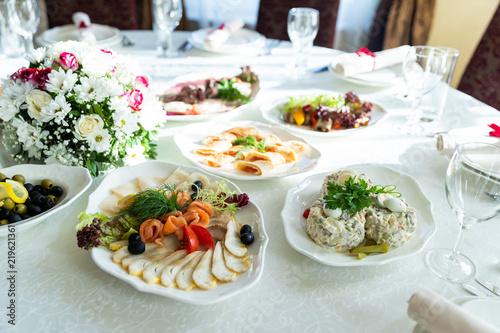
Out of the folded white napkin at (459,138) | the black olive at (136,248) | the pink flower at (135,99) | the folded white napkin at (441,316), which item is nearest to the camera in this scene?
the folded white napkin at (441,316)

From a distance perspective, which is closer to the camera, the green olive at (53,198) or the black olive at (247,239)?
the black olive at (247,239)

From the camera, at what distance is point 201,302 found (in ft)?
2.81

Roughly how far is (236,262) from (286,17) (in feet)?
8.66

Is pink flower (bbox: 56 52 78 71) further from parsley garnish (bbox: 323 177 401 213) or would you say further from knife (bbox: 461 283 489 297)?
knife (bbox: 461 283 489 297)

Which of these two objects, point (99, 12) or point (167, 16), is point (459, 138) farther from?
point (99, 12)

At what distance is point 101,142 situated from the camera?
1311 millimetres

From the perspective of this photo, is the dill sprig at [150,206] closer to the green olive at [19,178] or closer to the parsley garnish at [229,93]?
the green olive at [19,178]

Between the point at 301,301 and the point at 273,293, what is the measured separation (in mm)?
67

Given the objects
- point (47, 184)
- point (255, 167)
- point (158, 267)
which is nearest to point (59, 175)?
point (47, 184)

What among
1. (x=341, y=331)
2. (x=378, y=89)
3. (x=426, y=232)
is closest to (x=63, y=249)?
(x=341, y=331)

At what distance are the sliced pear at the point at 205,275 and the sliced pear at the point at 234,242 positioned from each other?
0.21 feet

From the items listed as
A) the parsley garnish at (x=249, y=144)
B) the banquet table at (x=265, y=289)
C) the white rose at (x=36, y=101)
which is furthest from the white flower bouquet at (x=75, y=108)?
the parsley garnish at (x=249, y=144)

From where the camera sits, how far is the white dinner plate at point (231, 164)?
1398 millimetres

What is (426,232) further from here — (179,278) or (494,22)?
(494,22)
